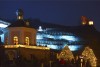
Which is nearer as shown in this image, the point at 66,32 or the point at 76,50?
the point at 76,50

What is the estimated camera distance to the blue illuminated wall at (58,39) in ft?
281

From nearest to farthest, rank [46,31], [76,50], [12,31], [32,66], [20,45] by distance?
[32,66]
[20,45]
[12,31]
[76,50]
[46,31]

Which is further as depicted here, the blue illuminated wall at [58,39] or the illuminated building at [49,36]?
the blue illuminated wall at [58,39]

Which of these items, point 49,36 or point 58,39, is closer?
point 49,36

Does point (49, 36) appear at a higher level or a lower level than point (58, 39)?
higher

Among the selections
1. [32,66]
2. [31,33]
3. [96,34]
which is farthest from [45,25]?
[32,66]

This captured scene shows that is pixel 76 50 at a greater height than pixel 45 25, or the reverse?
pixel 45 25

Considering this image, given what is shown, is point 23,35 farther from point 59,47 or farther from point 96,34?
point 96,34

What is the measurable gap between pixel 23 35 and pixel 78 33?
3264cm

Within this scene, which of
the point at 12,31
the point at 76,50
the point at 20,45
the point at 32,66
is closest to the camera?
the point at 32,66

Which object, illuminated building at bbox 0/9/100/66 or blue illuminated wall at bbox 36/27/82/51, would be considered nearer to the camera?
illuminated building at bbox 0/9/100/66

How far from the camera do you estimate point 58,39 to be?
89875 mm

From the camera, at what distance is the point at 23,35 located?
60.1m

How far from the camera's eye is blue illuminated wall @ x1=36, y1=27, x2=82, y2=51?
85688 mm
